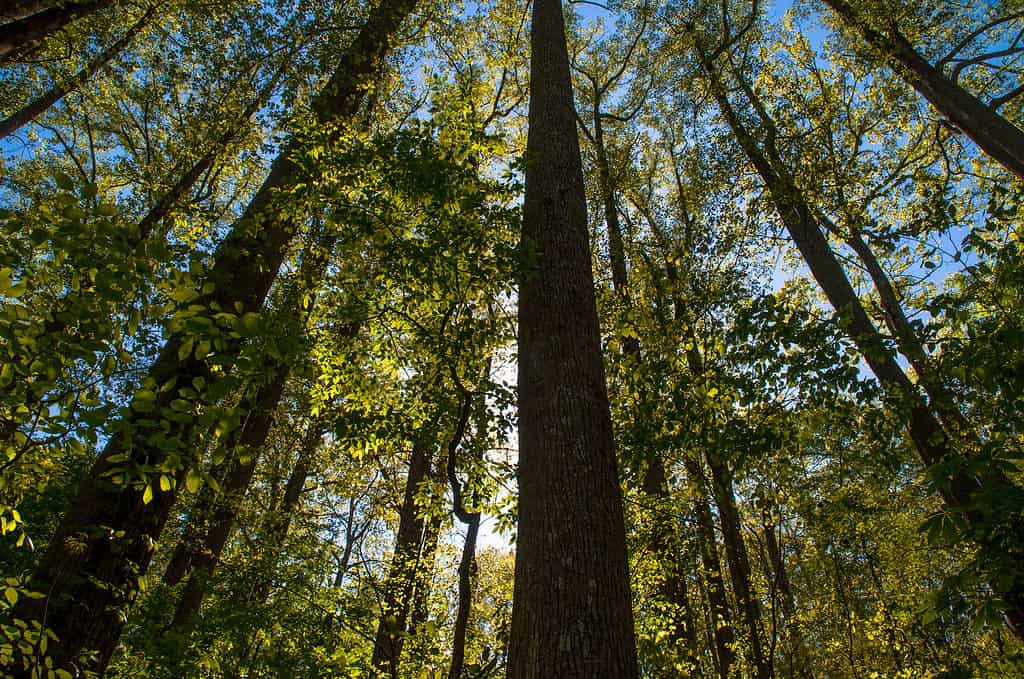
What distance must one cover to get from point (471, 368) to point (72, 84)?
11.1 m

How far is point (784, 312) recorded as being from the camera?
4.25 metres

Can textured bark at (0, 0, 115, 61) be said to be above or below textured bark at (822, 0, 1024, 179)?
below

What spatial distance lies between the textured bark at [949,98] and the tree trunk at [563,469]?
9.03 m

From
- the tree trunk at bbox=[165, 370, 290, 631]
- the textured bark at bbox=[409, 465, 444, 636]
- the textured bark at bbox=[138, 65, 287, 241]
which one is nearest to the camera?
the tree trunk at bbox=[165, 370, 290, 631]

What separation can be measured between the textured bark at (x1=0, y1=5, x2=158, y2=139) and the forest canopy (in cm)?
13

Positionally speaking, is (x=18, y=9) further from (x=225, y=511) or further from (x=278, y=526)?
(x=278, y=526)

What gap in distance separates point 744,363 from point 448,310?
269 centimetres

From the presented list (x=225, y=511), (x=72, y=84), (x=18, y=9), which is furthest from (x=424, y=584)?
(x=72, y=84)

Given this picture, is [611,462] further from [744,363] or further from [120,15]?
[120,15]

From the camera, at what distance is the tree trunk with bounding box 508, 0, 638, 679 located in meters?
2.20

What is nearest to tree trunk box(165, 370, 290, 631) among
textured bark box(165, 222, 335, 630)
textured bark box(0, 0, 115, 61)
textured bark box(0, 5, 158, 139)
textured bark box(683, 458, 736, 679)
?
textured bark box(165, 222, 335, 630)

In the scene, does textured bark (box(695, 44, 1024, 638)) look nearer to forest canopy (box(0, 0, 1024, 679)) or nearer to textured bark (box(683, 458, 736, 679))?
forest canopy (box(0, 0, 1024, 679))

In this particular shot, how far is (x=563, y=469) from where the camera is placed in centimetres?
276

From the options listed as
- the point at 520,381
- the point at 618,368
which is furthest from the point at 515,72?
the point at 520,381
